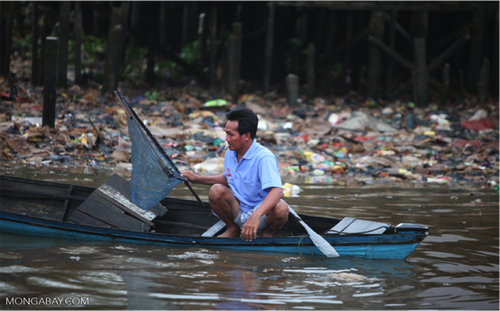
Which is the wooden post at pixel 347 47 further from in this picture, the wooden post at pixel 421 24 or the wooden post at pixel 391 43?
the wooden post at pixel 421 24

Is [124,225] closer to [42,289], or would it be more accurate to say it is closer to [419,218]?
[42,289]

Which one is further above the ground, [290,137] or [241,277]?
[290,137]

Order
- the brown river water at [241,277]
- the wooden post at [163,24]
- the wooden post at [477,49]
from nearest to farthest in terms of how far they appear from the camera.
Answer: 1. the brown river water at [241,277]
2. the wooden post at [477,49]
3. the wooden post at [163,24]

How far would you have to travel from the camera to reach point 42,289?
3197 millimetres

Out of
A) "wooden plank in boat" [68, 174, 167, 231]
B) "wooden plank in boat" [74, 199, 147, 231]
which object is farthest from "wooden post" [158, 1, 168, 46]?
"wooden plank in boat" [74, 199, 147, 231]

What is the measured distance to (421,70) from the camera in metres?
12.8

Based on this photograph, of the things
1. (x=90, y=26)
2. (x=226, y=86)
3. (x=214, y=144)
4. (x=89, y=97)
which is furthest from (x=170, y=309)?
(x=90, y=26)

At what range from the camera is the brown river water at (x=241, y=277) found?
3.14 metres

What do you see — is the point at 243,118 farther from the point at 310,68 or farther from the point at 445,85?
the point at 445,85

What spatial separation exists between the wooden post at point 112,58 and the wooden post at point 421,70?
6.90 metres

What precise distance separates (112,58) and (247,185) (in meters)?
8.46

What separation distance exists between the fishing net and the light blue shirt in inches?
16.4

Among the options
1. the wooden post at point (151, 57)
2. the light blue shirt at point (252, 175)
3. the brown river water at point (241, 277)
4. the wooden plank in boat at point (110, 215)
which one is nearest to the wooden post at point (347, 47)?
the wooden post at point (151, 57)

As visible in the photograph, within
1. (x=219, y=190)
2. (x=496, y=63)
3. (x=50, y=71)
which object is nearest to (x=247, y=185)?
(x=219, y=190)
